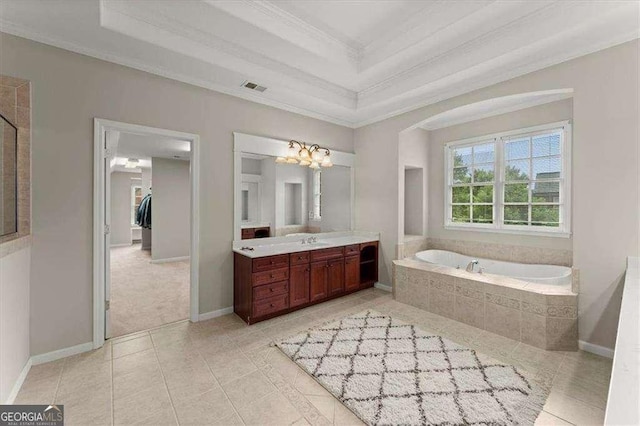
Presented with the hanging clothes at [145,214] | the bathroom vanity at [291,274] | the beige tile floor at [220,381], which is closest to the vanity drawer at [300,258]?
the bathroom vanity at [291,274]

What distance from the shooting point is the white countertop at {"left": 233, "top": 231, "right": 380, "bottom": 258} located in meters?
3.36

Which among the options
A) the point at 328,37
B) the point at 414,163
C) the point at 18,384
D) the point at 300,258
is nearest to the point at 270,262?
the point at 300,258

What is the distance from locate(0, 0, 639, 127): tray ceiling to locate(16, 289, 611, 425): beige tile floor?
9.21 feet

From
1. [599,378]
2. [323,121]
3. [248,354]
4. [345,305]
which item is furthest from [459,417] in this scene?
[323,121]

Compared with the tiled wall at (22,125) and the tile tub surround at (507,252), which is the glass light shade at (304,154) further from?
the tiled wall at (22,125)

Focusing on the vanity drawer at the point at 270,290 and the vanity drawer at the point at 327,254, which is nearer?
the vanity drawer at the point at 270,290

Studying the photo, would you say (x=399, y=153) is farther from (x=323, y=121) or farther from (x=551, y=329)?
(x=551, y=329)

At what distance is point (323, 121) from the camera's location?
4430 millimetres

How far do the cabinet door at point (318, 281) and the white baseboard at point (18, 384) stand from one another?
8.73ft

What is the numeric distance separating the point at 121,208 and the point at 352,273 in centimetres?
842

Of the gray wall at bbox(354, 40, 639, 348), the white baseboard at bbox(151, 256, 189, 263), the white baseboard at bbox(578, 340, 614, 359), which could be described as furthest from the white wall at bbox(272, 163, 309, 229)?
the white baseboard at bbox(151, 256, 189, 263)

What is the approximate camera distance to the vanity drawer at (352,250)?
160 inches

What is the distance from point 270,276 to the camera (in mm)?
3240

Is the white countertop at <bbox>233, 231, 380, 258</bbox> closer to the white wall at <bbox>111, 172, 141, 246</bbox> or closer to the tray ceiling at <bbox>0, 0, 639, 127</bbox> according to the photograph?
the tray ceiling at <bbox>0, 0, 639, 127</bbox>
